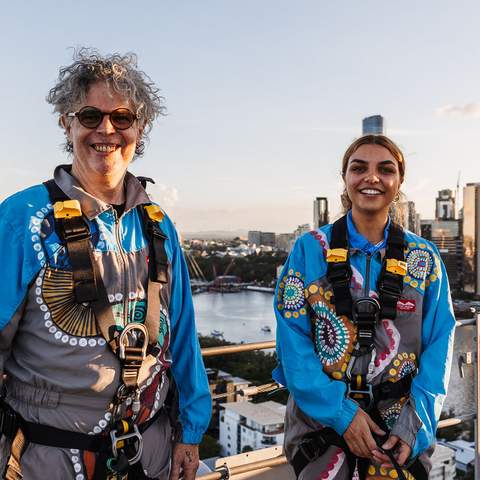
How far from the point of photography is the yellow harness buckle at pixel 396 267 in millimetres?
1700

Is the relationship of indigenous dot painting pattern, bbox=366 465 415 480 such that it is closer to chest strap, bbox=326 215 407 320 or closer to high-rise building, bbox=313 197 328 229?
chest strap, bbox=326 215 407 320

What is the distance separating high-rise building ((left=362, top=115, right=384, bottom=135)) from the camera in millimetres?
1918

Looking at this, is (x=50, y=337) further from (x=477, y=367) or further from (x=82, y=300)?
(x=477, y=367)

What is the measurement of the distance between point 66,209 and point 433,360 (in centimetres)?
118

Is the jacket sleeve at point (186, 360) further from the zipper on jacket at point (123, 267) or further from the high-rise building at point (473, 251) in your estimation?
the high-rise building at point (473, 251)

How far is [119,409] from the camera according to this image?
1332 millimetres

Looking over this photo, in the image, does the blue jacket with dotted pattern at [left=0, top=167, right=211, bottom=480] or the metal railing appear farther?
the metal railing

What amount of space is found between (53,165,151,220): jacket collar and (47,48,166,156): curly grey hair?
0.57 ft

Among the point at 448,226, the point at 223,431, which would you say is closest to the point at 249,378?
the point at 223,431

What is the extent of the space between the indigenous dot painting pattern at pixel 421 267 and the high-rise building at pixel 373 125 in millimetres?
427

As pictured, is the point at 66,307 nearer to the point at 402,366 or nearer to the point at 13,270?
the point at 13,270

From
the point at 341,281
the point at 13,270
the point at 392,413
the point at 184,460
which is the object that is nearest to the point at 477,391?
the point at 392,413

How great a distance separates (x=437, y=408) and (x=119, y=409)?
0.97m

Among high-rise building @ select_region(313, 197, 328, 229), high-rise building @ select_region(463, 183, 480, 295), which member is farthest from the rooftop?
high-rise building @ select_region(313, 197, 328, 229)
